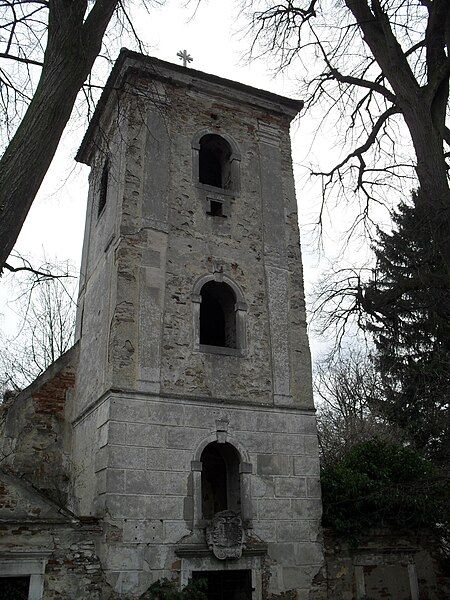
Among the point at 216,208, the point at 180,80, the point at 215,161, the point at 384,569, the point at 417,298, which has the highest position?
the point at 180,80

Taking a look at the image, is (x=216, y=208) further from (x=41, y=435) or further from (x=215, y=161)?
(x=41, y=435)

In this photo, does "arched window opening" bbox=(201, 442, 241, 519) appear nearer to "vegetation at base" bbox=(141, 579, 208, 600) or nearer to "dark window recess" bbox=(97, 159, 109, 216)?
"vegetation at base" bbox=(141, 579, 208, 600)

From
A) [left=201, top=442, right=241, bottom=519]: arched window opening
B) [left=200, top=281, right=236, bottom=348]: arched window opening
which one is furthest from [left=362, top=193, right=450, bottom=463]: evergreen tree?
[left=201, top=442, right=241, bottom=519]: arched window opening

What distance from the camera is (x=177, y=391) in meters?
10.8

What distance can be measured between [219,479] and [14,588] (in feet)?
14.8

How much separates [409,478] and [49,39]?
10092 millimetres

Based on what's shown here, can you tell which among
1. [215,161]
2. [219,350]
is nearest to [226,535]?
[219,350]

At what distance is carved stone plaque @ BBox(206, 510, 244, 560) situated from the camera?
32.4ft

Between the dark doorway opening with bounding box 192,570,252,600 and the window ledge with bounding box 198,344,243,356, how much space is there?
3895 mm

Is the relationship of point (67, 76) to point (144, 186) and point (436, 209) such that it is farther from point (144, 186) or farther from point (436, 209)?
point (144, 186)

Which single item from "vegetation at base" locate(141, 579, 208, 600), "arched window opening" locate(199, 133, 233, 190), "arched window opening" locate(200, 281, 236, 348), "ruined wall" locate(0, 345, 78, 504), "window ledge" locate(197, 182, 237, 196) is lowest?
"vegetation at base" locate(141, 579, 208, 600)

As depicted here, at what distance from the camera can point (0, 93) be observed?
6.97 m

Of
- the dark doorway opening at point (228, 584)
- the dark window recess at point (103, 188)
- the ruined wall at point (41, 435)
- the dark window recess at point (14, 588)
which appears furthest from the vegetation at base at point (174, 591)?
the dark window recess at point (103, 188)

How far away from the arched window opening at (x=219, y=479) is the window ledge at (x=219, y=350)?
1742 mm
